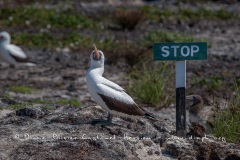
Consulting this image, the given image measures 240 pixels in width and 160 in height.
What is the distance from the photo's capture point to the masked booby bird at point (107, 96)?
10.0 metres

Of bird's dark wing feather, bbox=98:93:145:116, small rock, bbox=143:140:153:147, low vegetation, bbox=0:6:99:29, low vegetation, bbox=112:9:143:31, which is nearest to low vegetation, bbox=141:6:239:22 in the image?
low vegetation, bbox=112:9:143:31

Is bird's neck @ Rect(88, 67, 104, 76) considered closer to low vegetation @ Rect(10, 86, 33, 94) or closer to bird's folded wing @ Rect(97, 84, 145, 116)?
bird's folded wing @ Rect(97, 84, 145, 116)

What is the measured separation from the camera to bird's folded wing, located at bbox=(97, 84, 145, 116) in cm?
1002

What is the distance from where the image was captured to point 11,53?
1984cm

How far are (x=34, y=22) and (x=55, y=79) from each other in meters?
6.66

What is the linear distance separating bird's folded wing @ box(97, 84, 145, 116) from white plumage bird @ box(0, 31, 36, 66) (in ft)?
29.8

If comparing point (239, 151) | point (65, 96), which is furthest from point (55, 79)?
point (239, 151)

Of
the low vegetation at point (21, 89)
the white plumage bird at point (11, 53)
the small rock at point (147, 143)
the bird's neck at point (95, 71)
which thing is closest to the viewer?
the small rock at point (147, 143)

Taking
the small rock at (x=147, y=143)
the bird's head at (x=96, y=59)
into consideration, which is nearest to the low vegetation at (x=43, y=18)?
the bird's head at (x=96, y=59)

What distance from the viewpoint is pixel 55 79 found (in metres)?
17.6

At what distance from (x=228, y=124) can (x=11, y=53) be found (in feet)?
32.7

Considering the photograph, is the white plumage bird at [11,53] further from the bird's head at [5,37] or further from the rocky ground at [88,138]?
the rocky ground at [88,138]

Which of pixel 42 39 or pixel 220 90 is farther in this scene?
pixel 42 39

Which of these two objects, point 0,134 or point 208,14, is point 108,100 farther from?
point 208,14
